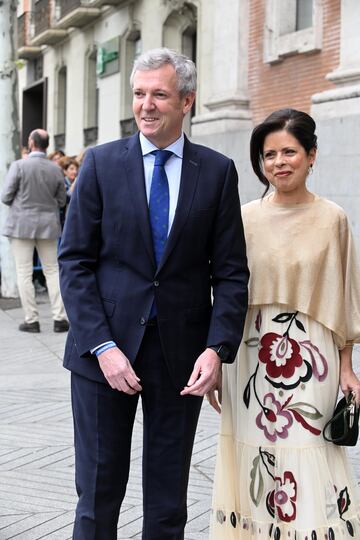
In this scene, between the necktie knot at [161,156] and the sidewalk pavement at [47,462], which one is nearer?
the necktie knot at [161,156]

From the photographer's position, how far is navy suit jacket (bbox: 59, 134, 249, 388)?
3.31 meters

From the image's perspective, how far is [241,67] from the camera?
50.8 ft

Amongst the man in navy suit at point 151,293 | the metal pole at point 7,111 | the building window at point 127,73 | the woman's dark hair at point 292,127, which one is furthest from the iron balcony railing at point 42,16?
the man in navy suit at point 151,293

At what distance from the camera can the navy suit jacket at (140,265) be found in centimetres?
331

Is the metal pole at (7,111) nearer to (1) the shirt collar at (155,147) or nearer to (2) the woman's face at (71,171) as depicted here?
(2) the woman's face at (71,171)

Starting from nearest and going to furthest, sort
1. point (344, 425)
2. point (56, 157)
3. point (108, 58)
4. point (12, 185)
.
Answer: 1. point (344, 425)
2. point (12, 185)
3. point (56, 157)
4. point (108, 58)

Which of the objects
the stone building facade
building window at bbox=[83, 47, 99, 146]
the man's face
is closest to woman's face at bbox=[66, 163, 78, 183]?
the stone building facade

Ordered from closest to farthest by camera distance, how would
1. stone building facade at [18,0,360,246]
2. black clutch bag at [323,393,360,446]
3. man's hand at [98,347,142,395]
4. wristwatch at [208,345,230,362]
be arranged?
man's hand at [98,347,142,395]
wristwatch at [208,345,230,362]
black clutch bag at [323,393,360,446]
stone building facade at [18,0,360,246]

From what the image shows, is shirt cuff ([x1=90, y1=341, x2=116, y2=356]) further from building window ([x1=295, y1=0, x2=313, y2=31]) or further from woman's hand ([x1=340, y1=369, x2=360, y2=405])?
building window ([x1=295, y1=0, x2=313, y2=31])

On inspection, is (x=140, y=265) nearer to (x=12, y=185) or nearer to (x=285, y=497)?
(x=285, y=497)

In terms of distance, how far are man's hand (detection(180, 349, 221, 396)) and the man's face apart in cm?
73

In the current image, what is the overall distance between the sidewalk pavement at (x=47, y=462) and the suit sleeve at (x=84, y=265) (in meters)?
1.50

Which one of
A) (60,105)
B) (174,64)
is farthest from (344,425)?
(60,105)

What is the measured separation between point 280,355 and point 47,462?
2.36 m
